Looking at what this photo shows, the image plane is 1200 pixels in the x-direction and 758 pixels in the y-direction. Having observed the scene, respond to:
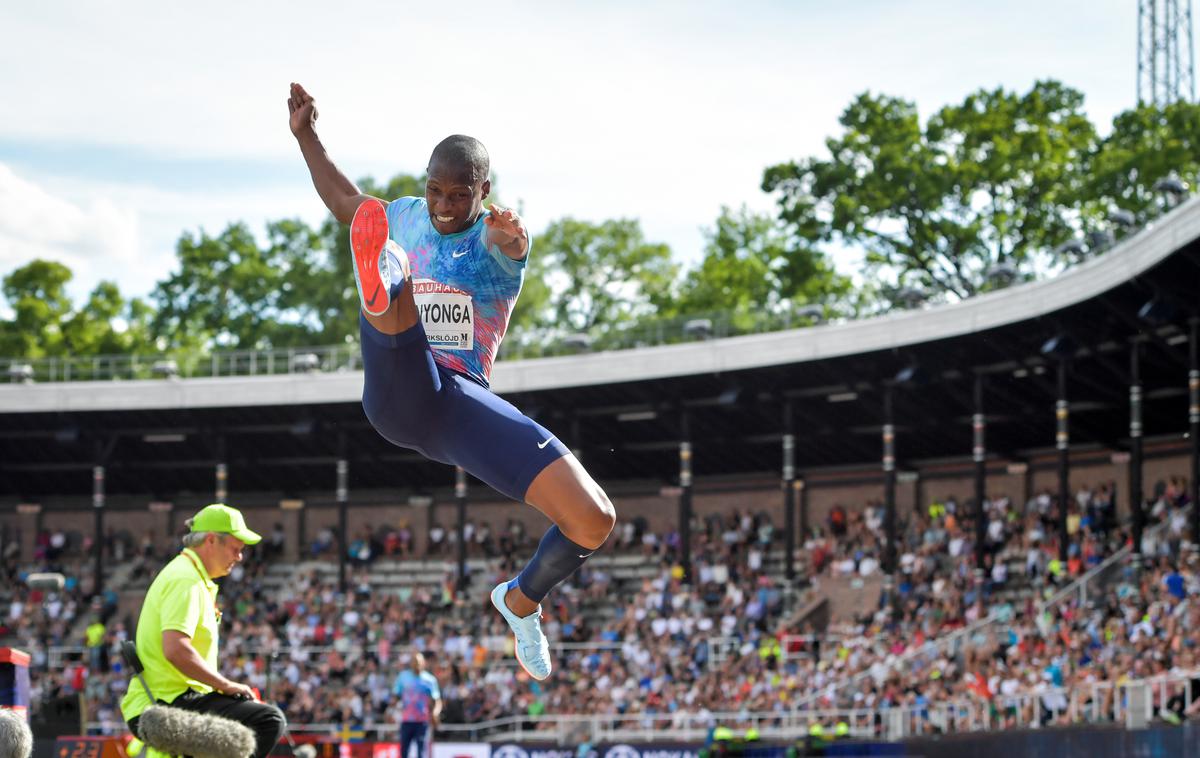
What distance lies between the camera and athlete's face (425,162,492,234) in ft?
21.1

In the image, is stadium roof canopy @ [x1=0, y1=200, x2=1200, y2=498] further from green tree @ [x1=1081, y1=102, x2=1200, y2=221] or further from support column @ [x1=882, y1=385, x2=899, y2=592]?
green tree @ [x1=1081, y1=102, x2=1200, y2=221]

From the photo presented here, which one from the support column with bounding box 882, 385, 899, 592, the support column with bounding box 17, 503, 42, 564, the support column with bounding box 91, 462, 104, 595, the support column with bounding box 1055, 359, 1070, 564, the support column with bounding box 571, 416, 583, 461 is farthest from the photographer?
the support column with bounding box 17, 503, 42, 564

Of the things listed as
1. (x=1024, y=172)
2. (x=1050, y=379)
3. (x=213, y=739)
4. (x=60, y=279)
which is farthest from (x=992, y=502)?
(x=60, y=279)

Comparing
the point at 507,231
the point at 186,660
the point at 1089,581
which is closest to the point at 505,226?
the point at 507,231

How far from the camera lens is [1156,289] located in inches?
1003

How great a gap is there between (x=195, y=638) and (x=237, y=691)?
33 cm

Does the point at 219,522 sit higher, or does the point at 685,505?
the point at 685,505

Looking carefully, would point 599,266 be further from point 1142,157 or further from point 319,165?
point 319,165

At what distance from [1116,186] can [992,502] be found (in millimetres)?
14685

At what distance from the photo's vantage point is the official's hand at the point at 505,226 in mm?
6340

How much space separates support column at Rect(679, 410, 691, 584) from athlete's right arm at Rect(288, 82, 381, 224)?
26493 millimetres

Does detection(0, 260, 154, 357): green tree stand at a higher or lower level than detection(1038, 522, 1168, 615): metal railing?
higher

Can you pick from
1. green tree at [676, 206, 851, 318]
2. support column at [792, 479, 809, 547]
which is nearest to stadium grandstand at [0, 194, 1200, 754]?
support column at [792, 479, 809, 547]

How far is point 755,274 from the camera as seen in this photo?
50750mm
